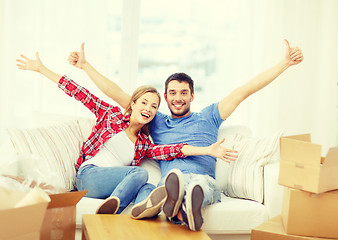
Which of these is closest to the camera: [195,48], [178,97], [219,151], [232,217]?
[232,217]

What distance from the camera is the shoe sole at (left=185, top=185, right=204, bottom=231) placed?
1.89 metres

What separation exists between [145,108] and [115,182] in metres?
0.46

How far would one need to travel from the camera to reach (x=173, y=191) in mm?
1920

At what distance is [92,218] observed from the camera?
6.40ft

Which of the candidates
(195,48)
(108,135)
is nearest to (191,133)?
(108,135)

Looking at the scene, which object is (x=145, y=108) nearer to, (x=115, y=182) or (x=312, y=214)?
(x=115, y=182)

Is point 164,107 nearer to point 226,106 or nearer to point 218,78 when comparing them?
point 218,78

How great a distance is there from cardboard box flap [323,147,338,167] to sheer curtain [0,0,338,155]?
201 centimetres

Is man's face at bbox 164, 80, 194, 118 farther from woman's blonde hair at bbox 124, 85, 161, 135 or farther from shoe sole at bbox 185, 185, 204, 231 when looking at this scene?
shoe sole at bbox 185, 185, 204, 231

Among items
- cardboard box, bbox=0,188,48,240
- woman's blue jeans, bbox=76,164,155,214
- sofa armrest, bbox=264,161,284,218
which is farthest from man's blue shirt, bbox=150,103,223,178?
cardboard box, bbox=0,188,48,240

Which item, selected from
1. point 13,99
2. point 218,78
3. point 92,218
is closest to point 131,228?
point 92,218

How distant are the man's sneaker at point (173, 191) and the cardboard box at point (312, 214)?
491 mm

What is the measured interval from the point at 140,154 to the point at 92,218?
70cm

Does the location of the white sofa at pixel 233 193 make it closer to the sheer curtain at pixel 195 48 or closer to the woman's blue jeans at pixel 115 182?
the woman's blue jeans at pixel 115 182
